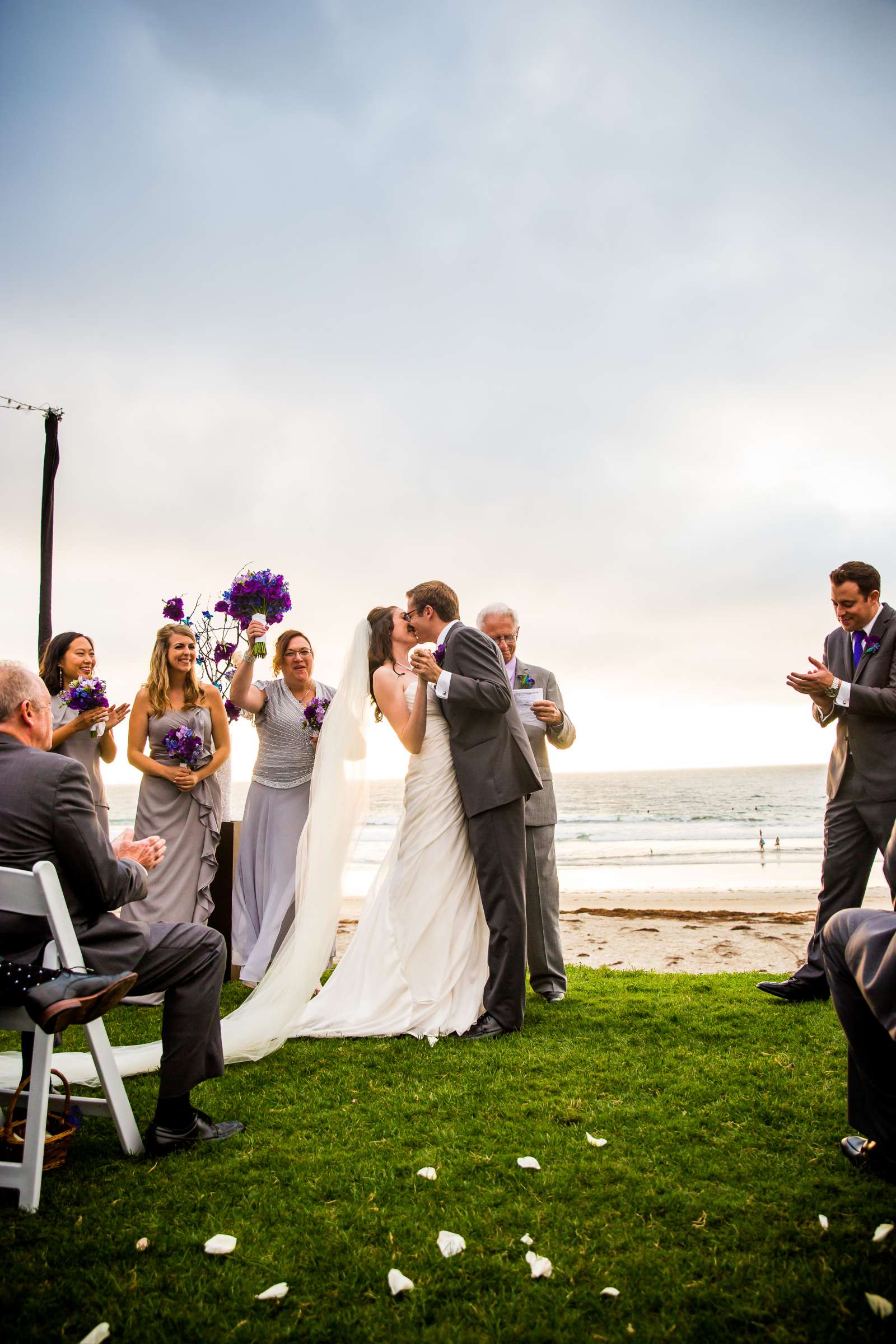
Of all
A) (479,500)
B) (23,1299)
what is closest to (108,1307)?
(23,1299)

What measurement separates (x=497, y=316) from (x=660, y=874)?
41.9 ft

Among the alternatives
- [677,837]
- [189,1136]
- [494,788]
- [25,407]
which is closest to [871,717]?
[494,788]

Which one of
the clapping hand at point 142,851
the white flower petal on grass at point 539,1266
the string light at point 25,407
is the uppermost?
the string light at point 25,407

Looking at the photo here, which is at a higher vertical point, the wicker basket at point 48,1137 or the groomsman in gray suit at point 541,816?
the groomsman in gray suit at point 541,816

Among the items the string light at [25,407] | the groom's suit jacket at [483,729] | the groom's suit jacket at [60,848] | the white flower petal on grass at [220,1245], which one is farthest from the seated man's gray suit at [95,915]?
the string light at [25,407]

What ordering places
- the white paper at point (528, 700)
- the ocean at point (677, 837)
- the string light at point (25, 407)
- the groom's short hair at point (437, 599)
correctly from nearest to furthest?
the groom's short hair at point (437, 599) < the white paper at point (528, 700) < the string light at point (25, 407) < the ocean at point (677, 837)

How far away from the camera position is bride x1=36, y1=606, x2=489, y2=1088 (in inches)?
187

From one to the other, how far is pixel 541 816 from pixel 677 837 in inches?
1006

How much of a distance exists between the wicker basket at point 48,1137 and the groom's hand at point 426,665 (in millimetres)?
2696

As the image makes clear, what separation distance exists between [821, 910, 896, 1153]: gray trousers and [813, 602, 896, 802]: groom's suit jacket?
2.42 metres

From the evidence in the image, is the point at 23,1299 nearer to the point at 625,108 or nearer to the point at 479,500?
the point at 625,108

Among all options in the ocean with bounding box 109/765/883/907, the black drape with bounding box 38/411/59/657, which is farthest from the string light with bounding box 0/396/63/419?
the ocean with bounding box 109/765/883/907

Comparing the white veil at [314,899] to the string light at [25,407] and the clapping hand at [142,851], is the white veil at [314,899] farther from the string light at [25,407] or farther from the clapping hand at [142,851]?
the string light at [25,407]

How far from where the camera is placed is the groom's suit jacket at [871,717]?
481cm
